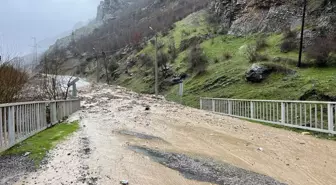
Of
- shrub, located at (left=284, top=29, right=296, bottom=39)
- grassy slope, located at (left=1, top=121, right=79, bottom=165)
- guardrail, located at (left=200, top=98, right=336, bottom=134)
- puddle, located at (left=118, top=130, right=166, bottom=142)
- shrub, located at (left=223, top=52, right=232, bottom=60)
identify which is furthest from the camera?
shrub, located at (left=223, top=52, right=232, bottom=60)

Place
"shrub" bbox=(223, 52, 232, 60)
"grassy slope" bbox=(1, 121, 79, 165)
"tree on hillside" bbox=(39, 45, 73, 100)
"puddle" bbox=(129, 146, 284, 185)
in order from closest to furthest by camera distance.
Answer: "puddle" bbox=(129, 146, 284, 185)
"grassy slope" bbox=(1, 121, 79, 165)
"tree on hillside" bbox=(39, 45, 73, 100)
"shrub" bbox=(223, 52, 232, 60)

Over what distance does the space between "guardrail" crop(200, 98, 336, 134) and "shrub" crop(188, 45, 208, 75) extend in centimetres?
1198

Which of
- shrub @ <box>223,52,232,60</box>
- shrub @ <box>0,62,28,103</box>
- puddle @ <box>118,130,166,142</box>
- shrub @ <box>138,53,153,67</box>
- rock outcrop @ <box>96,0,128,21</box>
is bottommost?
puddle @ <box>118,130,166,142</box>

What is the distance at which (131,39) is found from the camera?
7206cm

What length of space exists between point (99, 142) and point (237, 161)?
3.54 m

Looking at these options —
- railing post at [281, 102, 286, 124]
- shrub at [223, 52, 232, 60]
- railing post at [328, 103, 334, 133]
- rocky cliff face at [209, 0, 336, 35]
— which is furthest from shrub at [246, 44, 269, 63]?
railing post at [328, 103, 334, 133]

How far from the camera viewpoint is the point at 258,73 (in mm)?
20188

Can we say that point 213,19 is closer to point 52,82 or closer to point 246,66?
point 246,66

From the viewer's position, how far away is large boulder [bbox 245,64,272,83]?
2008 cm

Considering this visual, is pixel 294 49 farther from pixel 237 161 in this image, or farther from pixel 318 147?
pixel 237 161

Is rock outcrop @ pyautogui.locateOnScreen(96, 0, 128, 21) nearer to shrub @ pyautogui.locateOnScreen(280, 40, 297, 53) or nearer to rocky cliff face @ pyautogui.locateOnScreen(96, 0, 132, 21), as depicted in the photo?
rocky cliff face @ pyautogui.locateOnScreen(96, 0, 132, 21)

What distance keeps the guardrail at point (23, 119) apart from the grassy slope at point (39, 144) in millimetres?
135

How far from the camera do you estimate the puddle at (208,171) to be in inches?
202

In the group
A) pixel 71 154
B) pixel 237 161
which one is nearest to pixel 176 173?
pixel 237 161
